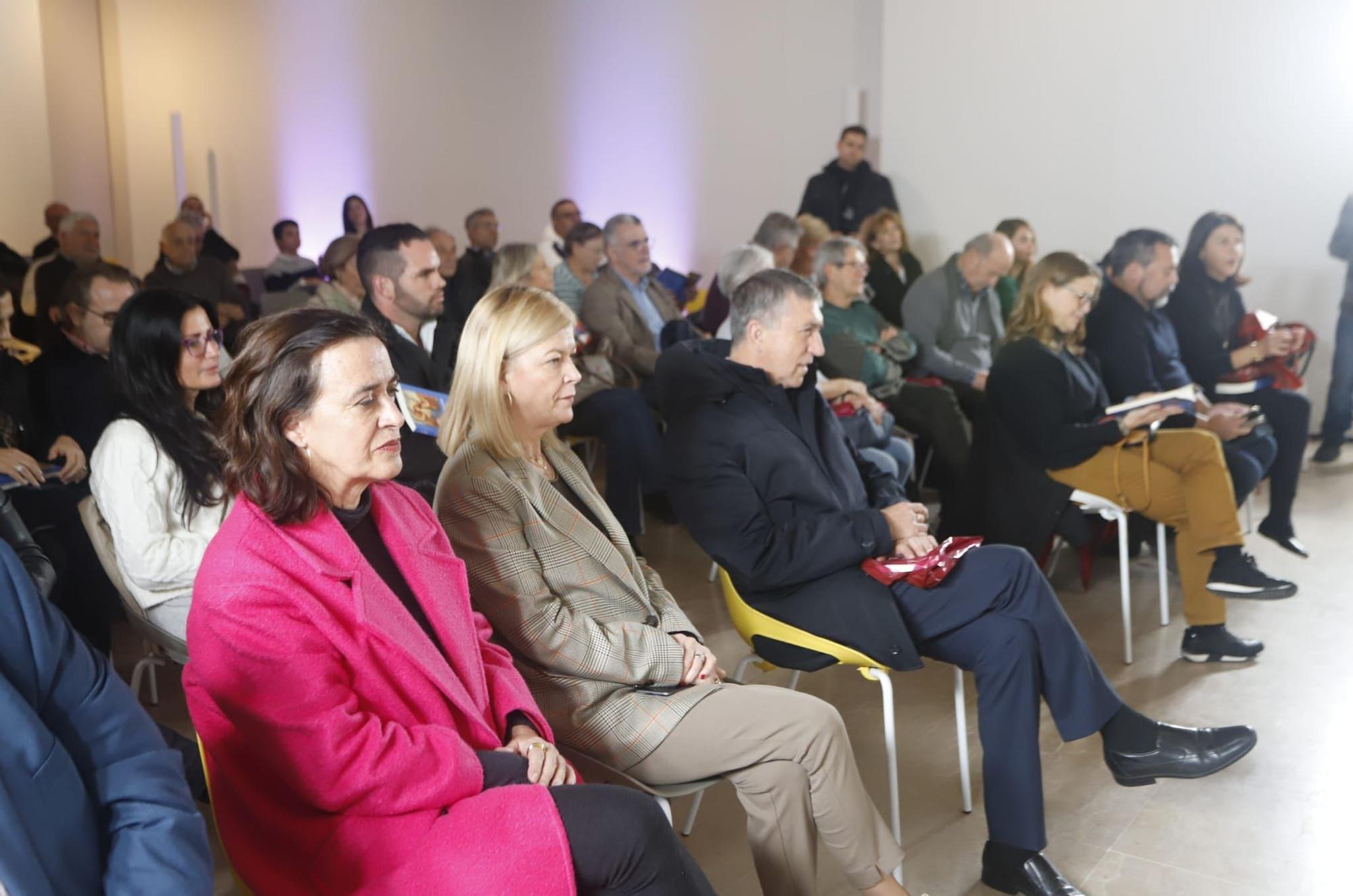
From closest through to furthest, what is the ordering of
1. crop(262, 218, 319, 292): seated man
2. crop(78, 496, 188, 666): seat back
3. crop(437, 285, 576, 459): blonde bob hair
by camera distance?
1. crop(437, 285, 576, 459): blonde bob hair
2. crop(78, 496, 188, 666): seat back
3. crop(262, 218, 319, 292): seated man

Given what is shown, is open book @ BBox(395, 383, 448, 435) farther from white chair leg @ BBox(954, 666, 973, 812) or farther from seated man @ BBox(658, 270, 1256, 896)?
white chair leg @ BBox(954, 666, 973, 812)

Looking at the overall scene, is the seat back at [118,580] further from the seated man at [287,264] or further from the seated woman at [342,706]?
the seated man at [287,264]

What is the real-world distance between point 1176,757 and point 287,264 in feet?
28.1

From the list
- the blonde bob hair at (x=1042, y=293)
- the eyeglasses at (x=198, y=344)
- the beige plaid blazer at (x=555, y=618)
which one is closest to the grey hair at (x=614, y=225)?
the blonde bob hair at (x=1042, y=293)

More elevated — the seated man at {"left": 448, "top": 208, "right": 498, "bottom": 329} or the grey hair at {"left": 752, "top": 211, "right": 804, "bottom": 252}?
the grey hair at {"left": 752, "top": 211, "right": 804, "bottom": 252}

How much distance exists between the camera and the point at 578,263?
231 inches

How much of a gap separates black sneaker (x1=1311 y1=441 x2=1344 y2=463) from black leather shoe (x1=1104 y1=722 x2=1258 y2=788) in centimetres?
436

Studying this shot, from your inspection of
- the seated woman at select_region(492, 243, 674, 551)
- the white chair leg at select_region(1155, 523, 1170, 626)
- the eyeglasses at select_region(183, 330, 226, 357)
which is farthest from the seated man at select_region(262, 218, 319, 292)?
the white chair leg at select_region(1155, 523, 1170, 626)

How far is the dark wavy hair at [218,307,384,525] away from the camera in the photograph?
Answer: 1568 millimetres

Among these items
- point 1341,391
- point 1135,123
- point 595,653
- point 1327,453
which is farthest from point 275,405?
point 1135,123

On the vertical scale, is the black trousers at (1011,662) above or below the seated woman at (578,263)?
below

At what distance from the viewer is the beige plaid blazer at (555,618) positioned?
198cm

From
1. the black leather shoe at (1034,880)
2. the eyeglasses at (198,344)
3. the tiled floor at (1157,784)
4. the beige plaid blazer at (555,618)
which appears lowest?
the tiled floor at (1157,784)

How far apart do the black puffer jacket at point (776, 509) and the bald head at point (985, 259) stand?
9.68 feet
